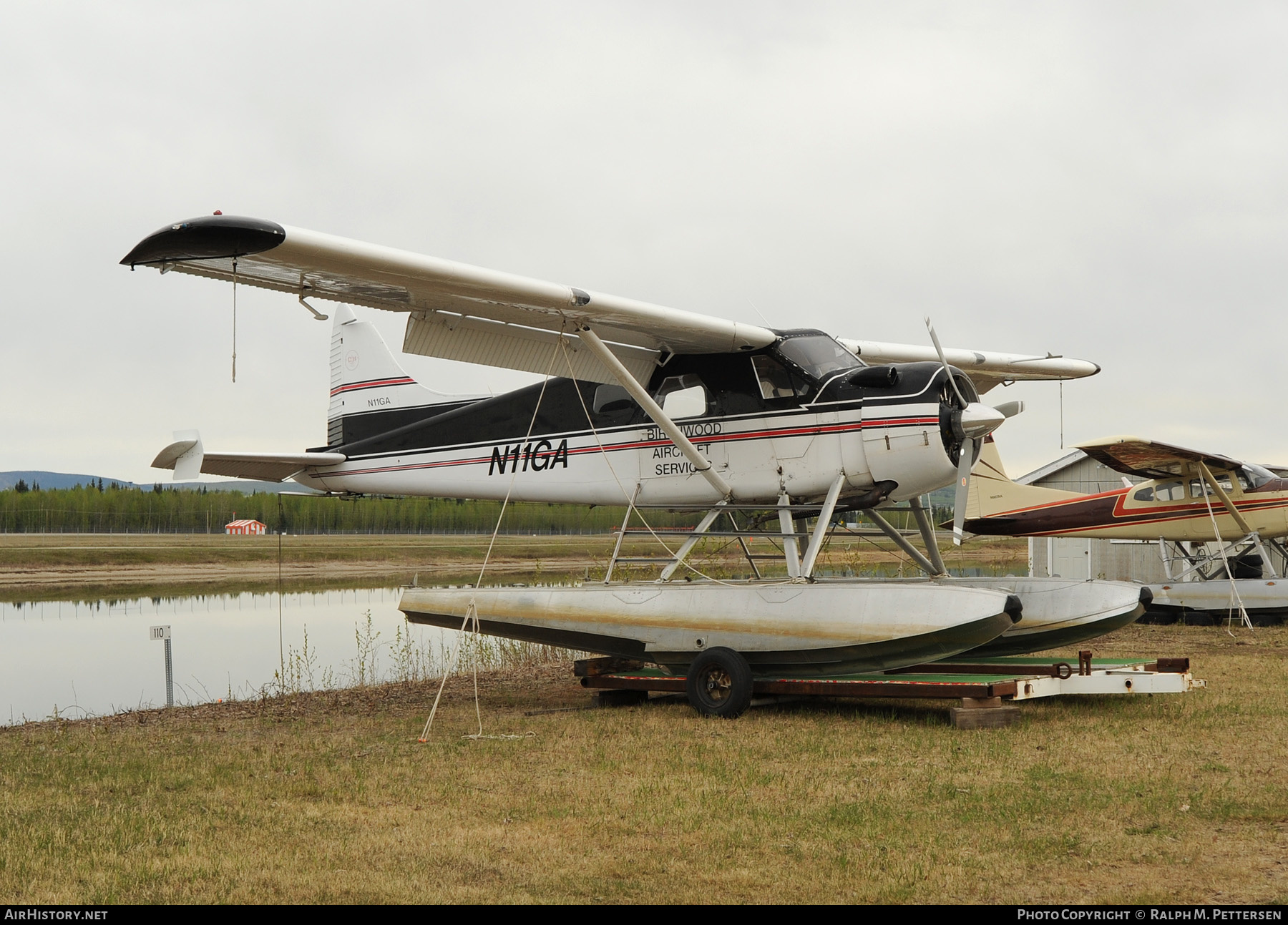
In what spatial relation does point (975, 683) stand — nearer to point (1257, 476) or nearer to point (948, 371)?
point (948, 371)

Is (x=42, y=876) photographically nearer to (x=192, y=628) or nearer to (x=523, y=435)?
(x=523, y=435)

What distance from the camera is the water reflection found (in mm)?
12727

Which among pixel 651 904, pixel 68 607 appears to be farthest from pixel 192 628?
pixel 651 904

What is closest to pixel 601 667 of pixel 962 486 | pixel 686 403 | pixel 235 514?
pixel 686 403

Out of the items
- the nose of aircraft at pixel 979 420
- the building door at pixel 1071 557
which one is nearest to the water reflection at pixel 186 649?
the nose of aircraft at pixel 979 420

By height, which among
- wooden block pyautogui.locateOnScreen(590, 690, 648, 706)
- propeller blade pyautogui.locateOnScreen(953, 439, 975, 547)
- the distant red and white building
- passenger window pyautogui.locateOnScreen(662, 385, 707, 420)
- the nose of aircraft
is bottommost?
wooden block pyautogui.locateOnScreen(590, 690, 648, 706)

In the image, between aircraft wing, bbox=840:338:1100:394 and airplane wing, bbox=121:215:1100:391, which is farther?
aircraft wing, bbox=840:338:1100:394

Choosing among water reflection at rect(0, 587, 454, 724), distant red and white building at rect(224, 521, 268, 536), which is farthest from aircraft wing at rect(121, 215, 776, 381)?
distant red and white building at rect(224, 521, 268, 536)

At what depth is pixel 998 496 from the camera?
66.0 feet

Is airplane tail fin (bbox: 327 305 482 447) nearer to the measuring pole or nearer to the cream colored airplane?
the measuring pole

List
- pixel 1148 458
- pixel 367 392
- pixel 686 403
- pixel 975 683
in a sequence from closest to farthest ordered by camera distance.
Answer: pixel 975 683 < pixel 686 403 < pixel 367 392 < pixel 1148 458

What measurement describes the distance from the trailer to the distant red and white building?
6868cm

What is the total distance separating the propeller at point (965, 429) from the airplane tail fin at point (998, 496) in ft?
36.2

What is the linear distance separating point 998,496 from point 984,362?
7.85 metres
